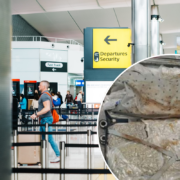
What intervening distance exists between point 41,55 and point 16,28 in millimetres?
3451

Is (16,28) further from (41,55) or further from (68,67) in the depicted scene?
(68,67)

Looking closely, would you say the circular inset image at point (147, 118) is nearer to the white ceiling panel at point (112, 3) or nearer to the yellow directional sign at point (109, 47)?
the yellow directional sign at point (109, 47)

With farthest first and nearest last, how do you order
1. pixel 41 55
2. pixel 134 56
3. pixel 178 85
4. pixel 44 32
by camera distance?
pixel 44 32 < pixel 41 55 < pixel 134 56 < pixel 178 85

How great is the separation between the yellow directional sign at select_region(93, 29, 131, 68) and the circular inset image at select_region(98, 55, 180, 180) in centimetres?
517

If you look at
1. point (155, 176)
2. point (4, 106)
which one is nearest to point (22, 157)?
point (4, 106)

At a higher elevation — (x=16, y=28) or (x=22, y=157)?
(x=16, y=28)

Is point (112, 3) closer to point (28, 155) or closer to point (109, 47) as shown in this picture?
point (109, 47)

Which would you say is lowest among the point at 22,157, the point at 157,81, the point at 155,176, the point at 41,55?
the point at 22,157

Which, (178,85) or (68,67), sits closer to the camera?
(178,85)

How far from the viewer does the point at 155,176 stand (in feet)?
3.63

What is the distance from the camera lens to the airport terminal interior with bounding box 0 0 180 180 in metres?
2.49

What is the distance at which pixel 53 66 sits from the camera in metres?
22.6

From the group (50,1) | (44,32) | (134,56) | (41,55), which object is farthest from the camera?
(44,32)

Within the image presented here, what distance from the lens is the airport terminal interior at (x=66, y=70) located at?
8.16 feet
